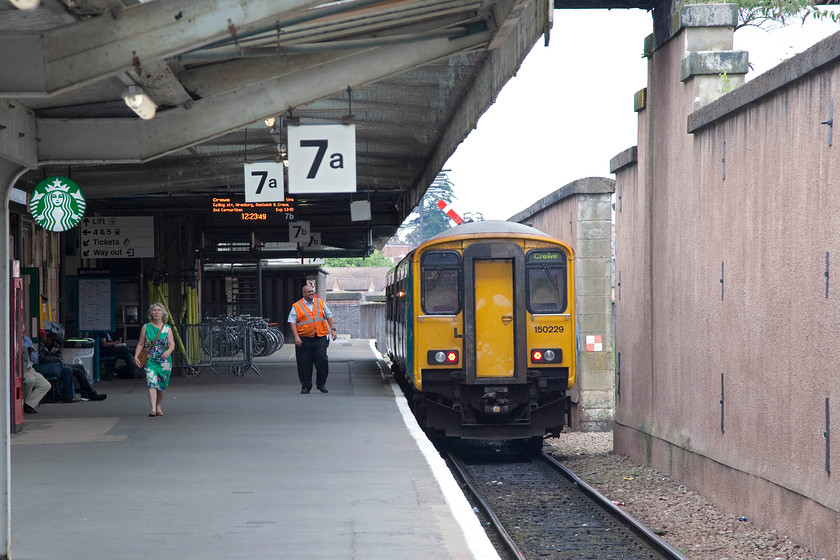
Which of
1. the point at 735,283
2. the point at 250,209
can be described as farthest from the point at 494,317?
the point at 250,209

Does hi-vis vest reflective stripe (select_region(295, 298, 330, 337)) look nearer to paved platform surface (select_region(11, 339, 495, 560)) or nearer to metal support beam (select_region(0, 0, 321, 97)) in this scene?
paved platform surface (select_region(11, 339, 495, 560))

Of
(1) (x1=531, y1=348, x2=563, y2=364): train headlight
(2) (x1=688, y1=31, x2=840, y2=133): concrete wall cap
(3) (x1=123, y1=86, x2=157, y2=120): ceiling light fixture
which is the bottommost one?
(1) (x1=531, y1=348, x2=563, y2=364): train headlight

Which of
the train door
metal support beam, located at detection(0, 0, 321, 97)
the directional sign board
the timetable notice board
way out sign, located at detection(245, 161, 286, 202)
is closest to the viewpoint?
metal support beam, located at detection(0, 0, 321, 97)

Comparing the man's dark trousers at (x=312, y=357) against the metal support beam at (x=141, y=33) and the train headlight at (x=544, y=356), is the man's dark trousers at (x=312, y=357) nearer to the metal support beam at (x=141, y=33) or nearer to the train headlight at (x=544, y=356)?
the train headlight at (x=544, y=356)

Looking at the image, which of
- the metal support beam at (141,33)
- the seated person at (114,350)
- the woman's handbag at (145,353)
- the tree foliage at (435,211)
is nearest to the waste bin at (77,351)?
the seated person at (114,350)

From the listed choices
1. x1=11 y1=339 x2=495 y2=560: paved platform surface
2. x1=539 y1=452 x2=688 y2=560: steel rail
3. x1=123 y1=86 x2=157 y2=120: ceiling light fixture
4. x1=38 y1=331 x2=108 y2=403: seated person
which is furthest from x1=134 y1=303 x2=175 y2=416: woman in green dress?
x1=123 y1=86 x2=157 y2=120: ceiling light fixture

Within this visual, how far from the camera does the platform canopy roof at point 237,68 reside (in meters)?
6.43

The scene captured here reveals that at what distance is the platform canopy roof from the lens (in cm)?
643

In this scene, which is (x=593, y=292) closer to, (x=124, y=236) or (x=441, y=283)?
(x=441, y=283)

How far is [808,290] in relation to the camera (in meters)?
8.68

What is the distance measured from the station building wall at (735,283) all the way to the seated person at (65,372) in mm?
7853

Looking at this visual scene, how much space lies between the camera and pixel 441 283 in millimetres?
14039

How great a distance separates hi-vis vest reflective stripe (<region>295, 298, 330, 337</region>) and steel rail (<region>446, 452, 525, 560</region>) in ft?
8.93

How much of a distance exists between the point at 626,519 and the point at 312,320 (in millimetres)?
7116
